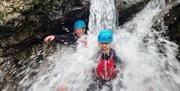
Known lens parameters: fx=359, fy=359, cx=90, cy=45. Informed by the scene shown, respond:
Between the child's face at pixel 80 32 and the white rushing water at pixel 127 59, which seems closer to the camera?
the white rushing water at pixel 127 59

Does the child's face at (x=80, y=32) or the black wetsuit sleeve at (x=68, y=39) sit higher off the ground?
the child's face at (x=80, y=32)

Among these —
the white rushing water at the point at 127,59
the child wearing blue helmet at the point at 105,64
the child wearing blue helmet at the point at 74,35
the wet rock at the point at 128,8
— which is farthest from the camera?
the wet rock at the point at 128,8

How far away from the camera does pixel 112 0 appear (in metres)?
7.86

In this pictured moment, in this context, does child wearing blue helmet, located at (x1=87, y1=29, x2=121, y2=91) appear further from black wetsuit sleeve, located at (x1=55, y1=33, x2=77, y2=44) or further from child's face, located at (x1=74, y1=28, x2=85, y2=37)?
black wetsuit sleeve, located at (x1=55, y1=33, x2=77, y2=44)

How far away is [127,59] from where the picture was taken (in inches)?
279

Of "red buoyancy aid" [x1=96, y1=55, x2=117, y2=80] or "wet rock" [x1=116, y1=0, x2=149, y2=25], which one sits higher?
"wet rock" [x1=116, y1=0, x2=149, y2=25]

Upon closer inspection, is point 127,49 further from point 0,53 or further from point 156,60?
point 0,53

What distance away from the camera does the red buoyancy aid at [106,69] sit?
6.04m

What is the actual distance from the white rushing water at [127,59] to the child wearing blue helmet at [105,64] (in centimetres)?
21

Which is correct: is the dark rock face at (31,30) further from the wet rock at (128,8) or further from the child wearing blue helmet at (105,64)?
the child wearing blue helmet at (105,64)

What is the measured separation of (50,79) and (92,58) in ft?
3.17

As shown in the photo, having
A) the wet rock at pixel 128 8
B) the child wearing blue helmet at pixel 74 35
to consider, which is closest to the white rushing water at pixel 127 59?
the wet rock at pixel 128 8

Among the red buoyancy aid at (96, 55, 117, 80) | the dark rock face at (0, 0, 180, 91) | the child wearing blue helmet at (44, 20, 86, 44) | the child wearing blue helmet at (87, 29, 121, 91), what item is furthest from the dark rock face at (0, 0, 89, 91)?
the red buoyancy aid at (96, 55, 117, 80)

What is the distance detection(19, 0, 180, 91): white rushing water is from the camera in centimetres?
670
